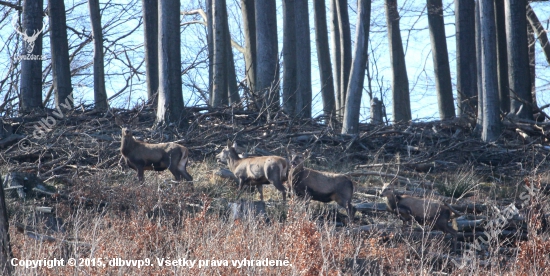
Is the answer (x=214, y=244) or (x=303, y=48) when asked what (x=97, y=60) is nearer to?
(x=303, y=48)

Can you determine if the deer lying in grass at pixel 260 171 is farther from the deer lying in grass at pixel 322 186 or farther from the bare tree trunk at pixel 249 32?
the bare tree trunk at pixel 249 32

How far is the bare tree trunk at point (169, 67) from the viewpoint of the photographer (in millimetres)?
15234

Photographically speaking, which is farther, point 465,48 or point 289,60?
point 465,48

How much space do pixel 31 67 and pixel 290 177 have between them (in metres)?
9.76

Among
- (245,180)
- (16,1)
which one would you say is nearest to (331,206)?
(245,180)

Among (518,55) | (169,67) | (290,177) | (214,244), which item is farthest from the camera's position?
(518,55)

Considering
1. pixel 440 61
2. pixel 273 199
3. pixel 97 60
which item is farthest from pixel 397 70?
pixel 273 199

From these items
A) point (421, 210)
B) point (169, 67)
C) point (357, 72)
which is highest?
point (169, 67)

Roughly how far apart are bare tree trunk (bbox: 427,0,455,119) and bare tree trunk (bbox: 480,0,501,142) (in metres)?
5.50

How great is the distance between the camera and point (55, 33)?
17797mm

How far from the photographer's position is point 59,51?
17719mm

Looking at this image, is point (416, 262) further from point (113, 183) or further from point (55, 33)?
point (55, 33)

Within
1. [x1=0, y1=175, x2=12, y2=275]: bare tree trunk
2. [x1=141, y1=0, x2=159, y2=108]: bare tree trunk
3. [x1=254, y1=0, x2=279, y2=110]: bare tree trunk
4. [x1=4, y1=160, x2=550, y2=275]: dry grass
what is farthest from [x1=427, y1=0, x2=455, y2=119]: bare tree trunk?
[x1=0, y1=175, x2=12, y2=275]: bare tree trunk

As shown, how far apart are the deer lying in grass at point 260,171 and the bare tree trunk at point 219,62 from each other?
23.7ft
